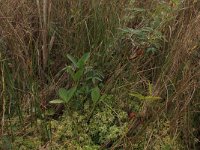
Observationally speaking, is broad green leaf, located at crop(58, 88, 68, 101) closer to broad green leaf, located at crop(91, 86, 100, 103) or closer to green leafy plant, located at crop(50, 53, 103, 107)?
green leafy plant, located at crop(50, 53, 103, 107)

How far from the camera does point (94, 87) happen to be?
1726 mm

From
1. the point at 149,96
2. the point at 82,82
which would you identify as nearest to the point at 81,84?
the point at 82,82

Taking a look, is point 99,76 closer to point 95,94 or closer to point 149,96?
point 95,94

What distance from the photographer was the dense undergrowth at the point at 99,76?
158cm

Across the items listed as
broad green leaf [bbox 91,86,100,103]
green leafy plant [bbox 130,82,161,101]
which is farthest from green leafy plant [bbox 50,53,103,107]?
green leafy plant [bbox 130,82,161,101]

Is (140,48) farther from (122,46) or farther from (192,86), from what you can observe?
(192,86)

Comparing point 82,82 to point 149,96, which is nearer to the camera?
point 149,96

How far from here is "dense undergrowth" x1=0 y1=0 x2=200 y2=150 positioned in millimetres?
1583

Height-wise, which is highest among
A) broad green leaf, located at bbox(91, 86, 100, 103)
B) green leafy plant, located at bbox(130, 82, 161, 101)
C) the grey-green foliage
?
green leafy plant, located at bbox(130, 82, 161, 101)

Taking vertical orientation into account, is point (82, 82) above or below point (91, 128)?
above

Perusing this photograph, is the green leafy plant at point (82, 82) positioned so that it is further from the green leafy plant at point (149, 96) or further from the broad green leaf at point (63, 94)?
the green leafy plant at point (149, 96)

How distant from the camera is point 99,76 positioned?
1757mm

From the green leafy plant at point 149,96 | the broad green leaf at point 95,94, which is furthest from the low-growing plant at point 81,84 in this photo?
the green leafy plant at point 149,96

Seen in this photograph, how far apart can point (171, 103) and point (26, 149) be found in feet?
2.06
